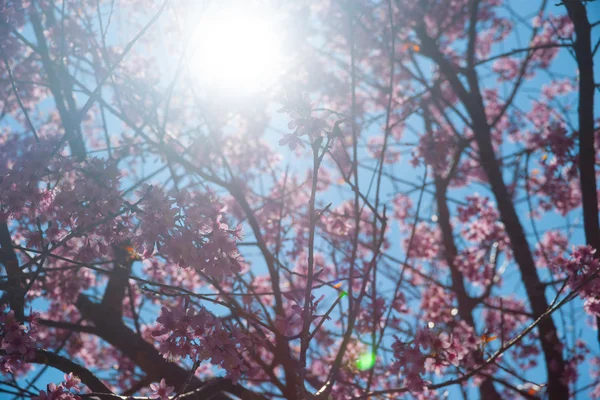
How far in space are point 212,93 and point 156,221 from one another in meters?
4.57

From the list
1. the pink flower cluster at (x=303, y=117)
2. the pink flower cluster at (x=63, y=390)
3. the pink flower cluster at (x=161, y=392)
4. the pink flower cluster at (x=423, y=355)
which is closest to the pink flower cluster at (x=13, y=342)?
the pink flower cluster at (x=63, y=390)

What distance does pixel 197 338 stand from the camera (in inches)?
85.8

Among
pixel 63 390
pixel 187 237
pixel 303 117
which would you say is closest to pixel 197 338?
pixel 187 237

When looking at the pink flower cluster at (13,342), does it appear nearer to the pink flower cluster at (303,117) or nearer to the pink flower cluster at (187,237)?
the pink flower cluster at (187,237)

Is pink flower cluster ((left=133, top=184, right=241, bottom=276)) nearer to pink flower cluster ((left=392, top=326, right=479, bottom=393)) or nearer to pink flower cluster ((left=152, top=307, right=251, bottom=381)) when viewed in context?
pink flower cluster ((left=152, top=307, right=251, bottom=381))

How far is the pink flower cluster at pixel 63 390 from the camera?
2.23 m

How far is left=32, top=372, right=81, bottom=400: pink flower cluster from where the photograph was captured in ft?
7.31

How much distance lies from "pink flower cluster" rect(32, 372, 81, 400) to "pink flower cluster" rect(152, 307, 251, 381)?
0.61 metres

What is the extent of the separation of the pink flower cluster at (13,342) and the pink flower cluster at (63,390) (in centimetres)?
20

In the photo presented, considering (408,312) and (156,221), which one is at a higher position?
(408,312)

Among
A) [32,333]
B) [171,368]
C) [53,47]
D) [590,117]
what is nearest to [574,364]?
[590,117]

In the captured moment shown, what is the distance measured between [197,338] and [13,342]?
1.02m

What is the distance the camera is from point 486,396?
17.2 ft

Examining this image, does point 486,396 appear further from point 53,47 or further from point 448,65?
point 53,47
